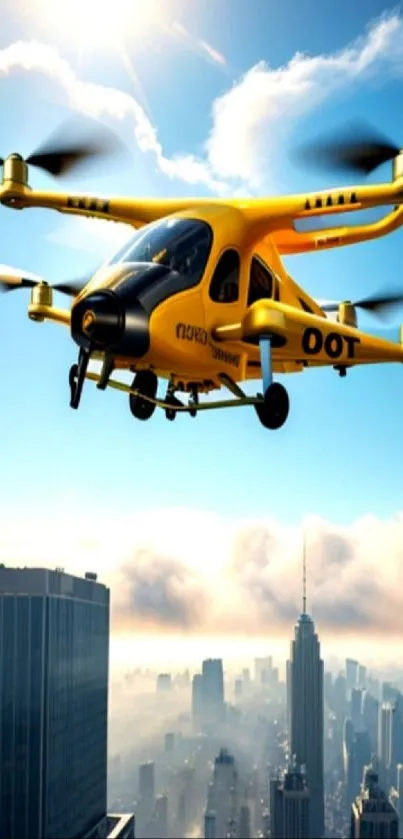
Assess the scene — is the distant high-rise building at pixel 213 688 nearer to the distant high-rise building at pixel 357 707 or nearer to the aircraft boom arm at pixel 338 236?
the distant high-rise building at pixel 357 707

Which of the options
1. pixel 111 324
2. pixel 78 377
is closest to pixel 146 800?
pixel 78 377

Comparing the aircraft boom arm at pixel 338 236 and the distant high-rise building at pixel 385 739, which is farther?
the distant high-rise building at pixel 385 739

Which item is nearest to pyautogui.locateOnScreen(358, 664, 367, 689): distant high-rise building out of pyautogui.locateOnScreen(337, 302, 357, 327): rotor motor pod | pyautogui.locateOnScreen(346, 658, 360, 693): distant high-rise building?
pyautogui.locateOnScreen(346, 658, 360, 693): distant high-rise building

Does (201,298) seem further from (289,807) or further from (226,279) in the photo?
(289,807)

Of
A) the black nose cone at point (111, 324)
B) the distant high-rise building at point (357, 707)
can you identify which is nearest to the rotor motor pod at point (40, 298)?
the black nose cone at point (111, 324)

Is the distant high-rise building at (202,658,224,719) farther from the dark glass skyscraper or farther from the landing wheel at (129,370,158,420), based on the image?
the landing wheel at (129,370,158,420)

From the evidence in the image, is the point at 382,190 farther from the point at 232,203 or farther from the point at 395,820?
the point at 395,820
